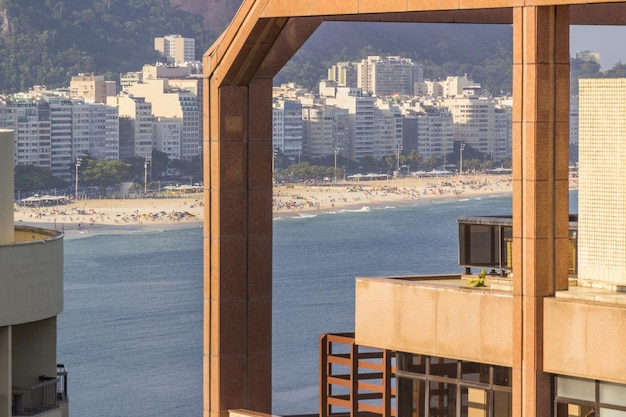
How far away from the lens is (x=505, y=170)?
17938 centimetres

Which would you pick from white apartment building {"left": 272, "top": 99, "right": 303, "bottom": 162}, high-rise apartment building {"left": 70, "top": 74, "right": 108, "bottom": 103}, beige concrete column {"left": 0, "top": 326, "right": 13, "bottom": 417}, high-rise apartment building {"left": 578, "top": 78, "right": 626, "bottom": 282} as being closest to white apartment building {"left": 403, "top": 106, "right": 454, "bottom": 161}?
white apartment building {"left": 272, "top": 99, "right": 303, "bottom": 162}

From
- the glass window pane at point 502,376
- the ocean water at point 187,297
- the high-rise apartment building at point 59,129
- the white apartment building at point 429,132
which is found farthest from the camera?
the white apartment building at point 429,132

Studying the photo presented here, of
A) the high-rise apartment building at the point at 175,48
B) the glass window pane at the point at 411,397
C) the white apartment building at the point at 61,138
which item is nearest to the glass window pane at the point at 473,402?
the glass window pane at the point at 411,397

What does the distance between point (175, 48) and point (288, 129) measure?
78.6 ft

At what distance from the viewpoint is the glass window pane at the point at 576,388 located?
12.6m

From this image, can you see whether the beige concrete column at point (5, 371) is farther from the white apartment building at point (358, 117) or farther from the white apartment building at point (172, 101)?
the white apartment building at point (358, 117)

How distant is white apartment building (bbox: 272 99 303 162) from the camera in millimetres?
174000

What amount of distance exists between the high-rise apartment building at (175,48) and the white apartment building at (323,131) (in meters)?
20.3

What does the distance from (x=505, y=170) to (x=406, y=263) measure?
52.2 meters

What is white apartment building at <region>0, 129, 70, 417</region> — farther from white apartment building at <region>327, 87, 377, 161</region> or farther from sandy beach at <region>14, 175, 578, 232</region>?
white apartment building at <region>327, 87, 377, 161</region>

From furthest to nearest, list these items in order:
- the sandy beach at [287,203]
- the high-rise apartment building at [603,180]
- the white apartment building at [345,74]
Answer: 1. the white apartment building at [345,74]
2. the sandy beach at [287,203]
3. the high-rise apartment building at [603,180]

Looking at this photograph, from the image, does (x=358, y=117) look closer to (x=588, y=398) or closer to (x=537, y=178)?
(x=537, y=178)

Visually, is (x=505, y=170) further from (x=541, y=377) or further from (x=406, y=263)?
(x=541, y=377)

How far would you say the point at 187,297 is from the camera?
4380 inches
